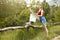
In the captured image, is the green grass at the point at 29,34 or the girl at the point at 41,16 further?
the girl at the point at 41,16

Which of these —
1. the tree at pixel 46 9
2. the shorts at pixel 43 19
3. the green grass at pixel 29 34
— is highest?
the tree at pixel 46 9

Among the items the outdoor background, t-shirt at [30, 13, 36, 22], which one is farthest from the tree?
t-shirt at [30, 13, 36, 22]

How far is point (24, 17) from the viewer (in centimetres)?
161

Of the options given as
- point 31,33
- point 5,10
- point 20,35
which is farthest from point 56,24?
point 5,10

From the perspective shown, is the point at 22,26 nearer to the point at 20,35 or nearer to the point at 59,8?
the point at 20,35

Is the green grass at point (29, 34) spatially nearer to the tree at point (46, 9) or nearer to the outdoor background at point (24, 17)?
the outdoor background at point (24, 17)

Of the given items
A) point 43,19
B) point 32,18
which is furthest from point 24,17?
point 43,19

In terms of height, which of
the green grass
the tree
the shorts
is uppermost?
the tree

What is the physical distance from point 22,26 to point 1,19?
7.8 inches

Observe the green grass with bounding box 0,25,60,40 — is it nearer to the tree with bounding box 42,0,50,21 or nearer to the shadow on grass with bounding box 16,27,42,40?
the shadow on grass with bounding box 16,27,42,40

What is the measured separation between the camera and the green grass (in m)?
1.55

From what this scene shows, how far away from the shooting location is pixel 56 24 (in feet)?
5.63

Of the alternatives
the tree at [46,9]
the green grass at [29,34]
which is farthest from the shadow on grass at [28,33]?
the tree at [46,9]

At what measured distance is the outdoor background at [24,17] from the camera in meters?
1.55
